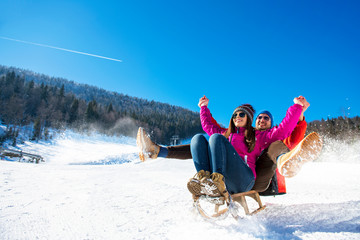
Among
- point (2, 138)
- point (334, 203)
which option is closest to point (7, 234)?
point (334, 203)

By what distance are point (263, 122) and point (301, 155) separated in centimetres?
81

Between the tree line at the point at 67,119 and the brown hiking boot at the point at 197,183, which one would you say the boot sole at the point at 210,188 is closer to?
the brown hiking boot at the point at 197,183

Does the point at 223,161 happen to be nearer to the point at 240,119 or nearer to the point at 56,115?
the point at 240,119

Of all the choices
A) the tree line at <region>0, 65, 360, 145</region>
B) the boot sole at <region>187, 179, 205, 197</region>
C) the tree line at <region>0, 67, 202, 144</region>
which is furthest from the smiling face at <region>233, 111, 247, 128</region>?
the tree line at <region>0, 67, 202, 144</region>

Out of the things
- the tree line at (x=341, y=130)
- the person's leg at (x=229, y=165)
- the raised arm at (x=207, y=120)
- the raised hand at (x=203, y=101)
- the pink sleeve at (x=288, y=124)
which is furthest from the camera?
the tree line at (x=341, y=130)

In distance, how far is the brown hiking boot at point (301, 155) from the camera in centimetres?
152

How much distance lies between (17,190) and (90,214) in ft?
5.68

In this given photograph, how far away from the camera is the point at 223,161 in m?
1.62

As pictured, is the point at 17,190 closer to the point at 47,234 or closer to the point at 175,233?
the point at 47,234

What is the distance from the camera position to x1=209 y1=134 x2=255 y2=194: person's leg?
1616 millimetres

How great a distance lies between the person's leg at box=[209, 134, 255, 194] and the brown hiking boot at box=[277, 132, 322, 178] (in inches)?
12.1

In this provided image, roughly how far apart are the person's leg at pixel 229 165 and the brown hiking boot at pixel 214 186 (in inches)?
4.8

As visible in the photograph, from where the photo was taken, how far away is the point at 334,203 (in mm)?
2182

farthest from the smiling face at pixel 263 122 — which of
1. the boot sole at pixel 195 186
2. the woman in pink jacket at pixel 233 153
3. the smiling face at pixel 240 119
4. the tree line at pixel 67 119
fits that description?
the tree line at pixel 67 119
